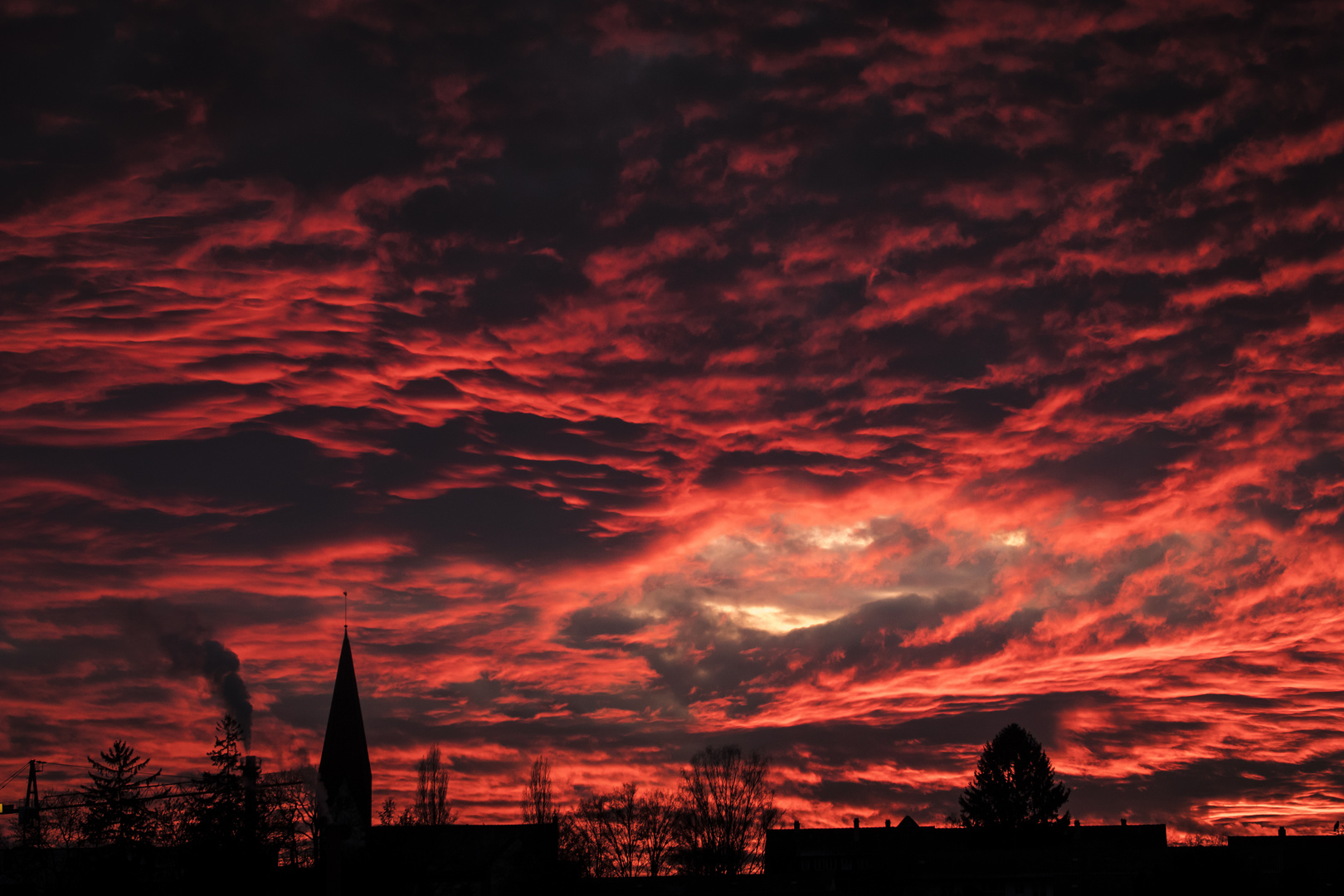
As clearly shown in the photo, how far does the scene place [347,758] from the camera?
295 ft

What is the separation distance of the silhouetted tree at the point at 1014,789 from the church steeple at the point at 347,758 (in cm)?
5643

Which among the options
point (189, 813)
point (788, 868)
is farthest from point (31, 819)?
point (788, 868)

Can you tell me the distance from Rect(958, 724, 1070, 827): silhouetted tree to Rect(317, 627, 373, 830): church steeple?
185 feet

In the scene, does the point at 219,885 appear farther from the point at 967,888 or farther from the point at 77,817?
the point at 967,888

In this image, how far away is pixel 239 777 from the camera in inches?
3590

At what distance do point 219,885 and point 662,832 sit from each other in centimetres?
5555

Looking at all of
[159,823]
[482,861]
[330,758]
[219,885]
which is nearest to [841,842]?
[482,861]

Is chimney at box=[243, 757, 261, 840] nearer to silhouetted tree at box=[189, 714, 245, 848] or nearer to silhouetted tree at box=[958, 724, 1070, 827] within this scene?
silhouetted tree at box=[189, 714, 245, 848]

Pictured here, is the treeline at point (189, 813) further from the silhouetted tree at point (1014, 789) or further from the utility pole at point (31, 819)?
the silhouetted tree at point (1014, 789)

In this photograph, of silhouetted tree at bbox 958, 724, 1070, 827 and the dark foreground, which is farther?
silhouetted tree at bbox 958, 724, 1070, 827

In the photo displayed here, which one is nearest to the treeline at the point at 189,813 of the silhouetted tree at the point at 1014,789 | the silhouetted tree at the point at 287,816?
the silhouetted tree at the point at 287,816

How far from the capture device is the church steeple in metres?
89.1

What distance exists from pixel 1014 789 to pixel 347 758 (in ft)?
201

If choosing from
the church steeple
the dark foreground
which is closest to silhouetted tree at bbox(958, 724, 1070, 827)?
the dark foreground
